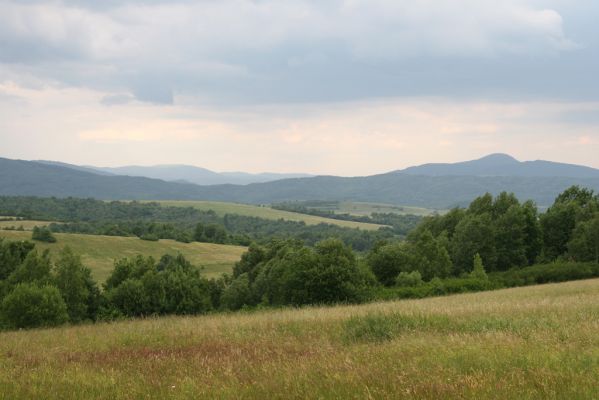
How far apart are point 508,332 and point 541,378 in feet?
14.1

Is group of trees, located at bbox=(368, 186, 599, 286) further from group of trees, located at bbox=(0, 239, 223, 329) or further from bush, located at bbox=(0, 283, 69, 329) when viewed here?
bush, located at bbox=(0, 283, 69, 329)

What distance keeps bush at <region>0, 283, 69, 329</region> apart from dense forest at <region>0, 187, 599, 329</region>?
0.07 m

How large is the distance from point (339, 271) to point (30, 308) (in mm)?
22199

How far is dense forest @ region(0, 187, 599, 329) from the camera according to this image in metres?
42.2

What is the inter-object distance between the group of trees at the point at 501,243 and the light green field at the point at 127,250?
5736 cm

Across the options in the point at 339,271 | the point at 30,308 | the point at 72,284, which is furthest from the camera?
the point at 72,284

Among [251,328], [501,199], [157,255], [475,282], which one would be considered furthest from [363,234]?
[251,328]

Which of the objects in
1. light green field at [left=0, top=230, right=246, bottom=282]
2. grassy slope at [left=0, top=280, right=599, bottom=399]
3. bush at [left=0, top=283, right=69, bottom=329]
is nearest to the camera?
grassy slope at [left=0, top=280, right=599, bottom=399]

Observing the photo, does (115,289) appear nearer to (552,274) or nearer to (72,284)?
(72,284)

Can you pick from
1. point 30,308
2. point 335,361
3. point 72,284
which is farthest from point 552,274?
point 335,361

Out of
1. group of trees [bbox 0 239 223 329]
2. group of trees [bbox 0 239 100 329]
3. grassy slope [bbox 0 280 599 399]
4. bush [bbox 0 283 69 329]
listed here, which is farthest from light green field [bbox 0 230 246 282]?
grassy slope [bbox 0 280 599 399]

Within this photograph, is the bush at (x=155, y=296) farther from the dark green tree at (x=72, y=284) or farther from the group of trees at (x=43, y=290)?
the group of trees at (x=43, y=290)

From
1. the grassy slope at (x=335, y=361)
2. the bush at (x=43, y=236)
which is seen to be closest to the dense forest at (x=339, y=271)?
the grassy slope at (x=335, y=361)

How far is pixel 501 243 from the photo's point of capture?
72250 millimetres
